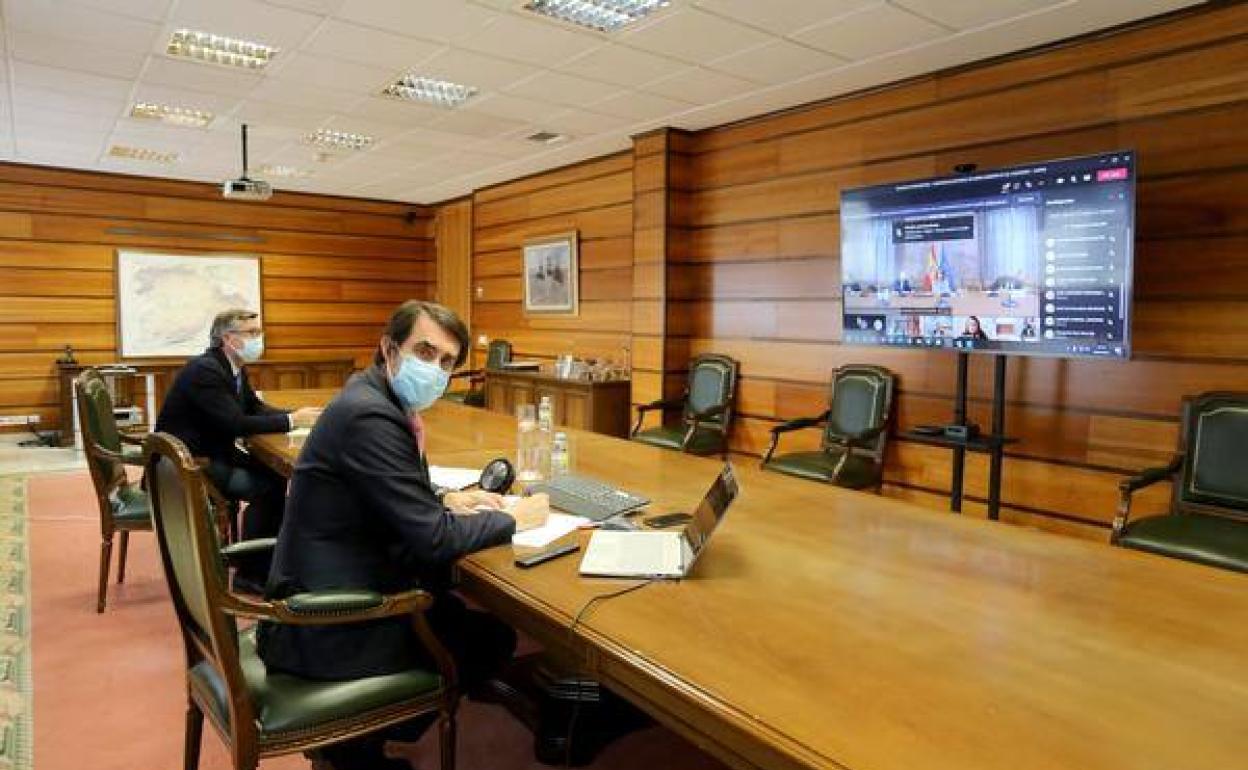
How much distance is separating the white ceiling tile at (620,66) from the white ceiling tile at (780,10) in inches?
25.0

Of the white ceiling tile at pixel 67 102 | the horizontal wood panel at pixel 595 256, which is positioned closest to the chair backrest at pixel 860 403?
the horizontal wood panel at pixel 595 256

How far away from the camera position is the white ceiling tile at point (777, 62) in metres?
3.91

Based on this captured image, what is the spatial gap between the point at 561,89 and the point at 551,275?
2729mm

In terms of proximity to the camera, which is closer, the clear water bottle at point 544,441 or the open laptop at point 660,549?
the open laptop at point 660,549

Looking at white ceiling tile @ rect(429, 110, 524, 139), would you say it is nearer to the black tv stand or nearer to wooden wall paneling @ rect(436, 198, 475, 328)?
wooden wall paneling @ rect(436, 198, 475, 328)

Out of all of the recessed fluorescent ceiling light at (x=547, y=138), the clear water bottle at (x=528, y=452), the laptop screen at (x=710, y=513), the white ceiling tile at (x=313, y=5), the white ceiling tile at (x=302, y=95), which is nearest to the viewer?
the laptop screen at (x=710, y=513)

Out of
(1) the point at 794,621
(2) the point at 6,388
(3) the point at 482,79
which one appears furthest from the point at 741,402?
(2) the point at 6,388

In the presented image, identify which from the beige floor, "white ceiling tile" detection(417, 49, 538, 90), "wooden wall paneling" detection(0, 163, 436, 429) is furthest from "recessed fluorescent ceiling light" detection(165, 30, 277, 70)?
"wooden wall paneling" detection(0, 163, 436, 429)

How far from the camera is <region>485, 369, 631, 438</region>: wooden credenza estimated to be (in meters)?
5.91

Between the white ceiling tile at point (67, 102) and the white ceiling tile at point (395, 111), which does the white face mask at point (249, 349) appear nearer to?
the white ceiling tile at point (395, 111)

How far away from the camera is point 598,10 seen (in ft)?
11.9

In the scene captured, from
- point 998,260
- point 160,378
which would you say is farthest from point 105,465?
point 160,378

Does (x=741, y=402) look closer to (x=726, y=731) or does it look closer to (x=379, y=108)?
(x=379, y=108)

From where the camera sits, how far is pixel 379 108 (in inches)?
201
